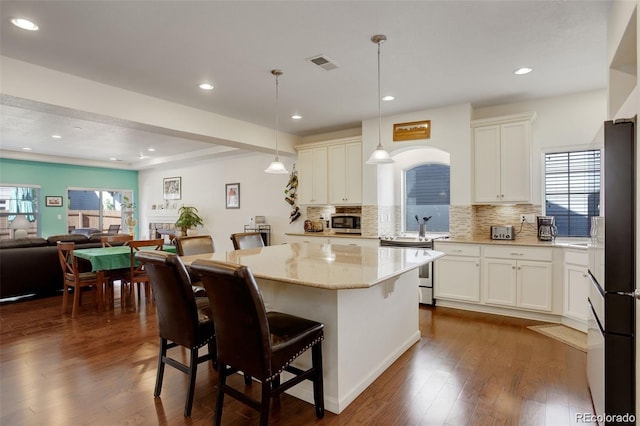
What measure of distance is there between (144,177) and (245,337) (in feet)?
32.8

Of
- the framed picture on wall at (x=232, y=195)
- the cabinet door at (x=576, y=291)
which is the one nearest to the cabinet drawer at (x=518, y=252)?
the cabinet door at (x=576, y=291)

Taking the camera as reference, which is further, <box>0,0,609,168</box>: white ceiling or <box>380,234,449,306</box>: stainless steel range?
<box>380,234,449,306</box>: stainless steel range

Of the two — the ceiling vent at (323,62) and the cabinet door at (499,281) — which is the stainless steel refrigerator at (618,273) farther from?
the cabinet door at (499,281)

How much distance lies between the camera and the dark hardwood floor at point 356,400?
217 centimetres

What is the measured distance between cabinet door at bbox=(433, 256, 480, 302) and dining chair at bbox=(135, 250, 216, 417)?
3175 mm

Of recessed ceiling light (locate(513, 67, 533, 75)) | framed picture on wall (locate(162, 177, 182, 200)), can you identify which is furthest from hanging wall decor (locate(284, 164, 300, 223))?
framed picture on wall (locate(162, 177, 182, 200))

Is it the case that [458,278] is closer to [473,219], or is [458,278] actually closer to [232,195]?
[473,219]

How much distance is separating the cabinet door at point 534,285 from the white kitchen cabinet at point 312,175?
9.99ft

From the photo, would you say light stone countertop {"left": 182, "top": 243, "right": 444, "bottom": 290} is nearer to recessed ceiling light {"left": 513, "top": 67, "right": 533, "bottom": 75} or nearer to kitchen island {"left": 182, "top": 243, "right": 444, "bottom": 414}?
kitchen island {"left": 182, "top": 243, "right": 444, "bottom": 414}

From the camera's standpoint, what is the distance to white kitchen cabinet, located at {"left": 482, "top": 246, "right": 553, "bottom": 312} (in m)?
3.88

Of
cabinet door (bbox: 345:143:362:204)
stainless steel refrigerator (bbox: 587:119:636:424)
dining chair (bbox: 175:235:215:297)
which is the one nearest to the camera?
stainless steel refrigerator (bbox: 587:119:636:424)

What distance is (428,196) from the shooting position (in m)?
5.46

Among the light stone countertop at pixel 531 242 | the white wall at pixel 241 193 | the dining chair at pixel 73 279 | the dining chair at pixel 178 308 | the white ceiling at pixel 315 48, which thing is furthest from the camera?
the white wall at pixel 241 193

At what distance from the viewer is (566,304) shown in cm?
374
